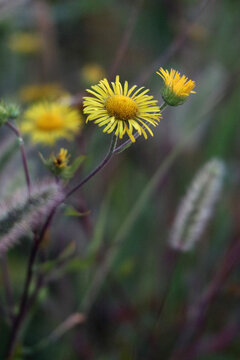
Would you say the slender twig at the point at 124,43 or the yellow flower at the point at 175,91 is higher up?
the slender twig at the point at 124,43

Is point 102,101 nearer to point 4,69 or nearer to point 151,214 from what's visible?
point 151,214

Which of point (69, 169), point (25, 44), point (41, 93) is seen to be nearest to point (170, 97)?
point (69, 169)

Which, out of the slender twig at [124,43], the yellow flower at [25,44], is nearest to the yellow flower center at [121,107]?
the slender twig at [124,43]

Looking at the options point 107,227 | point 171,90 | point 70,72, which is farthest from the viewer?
point 70,72

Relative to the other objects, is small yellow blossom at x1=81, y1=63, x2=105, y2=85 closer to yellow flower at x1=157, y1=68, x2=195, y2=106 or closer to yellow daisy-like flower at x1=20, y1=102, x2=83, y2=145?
yellow daisy-like flower at x1=20, y1=102, x2=83, y2=145

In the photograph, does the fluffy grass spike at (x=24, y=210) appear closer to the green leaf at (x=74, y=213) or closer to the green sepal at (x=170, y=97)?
the green leaf at (x=74, y=213)

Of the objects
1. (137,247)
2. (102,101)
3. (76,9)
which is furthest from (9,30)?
(102,101)
